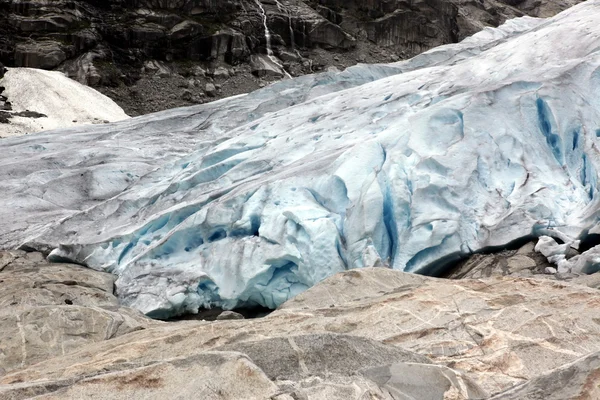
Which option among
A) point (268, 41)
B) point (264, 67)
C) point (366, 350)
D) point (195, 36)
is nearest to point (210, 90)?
point (264, 67)

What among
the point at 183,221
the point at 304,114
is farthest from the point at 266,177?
the point at 304,114

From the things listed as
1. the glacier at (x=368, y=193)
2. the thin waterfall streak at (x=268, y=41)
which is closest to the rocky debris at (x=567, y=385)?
the glacier at (x=368, y=193)

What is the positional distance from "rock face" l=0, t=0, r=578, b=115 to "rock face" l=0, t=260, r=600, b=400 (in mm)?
Result: 32920

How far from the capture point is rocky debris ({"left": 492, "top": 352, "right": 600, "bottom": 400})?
308cm

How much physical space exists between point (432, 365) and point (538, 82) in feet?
23.9

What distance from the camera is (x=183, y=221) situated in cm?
993

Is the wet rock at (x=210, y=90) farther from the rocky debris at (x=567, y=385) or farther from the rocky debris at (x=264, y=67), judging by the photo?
the rocky debris at (x=567, y=385)

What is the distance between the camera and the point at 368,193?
344 inches

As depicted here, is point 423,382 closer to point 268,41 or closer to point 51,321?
point 51,321

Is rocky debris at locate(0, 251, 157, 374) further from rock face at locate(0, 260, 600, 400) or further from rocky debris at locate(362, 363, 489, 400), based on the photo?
rocky debris at locate(362, 363, 489, 400)

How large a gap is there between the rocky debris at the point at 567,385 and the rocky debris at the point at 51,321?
412cm

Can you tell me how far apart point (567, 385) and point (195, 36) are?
4190cm

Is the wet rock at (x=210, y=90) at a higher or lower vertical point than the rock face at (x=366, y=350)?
lower

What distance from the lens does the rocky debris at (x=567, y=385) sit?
3.08 m
